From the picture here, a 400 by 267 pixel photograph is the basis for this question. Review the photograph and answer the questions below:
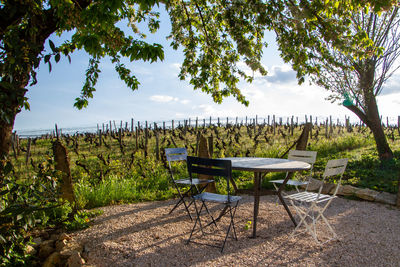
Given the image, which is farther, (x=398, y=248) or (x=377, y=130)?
(x=377, y=130)

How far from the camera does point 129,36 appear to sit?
3.94 meters

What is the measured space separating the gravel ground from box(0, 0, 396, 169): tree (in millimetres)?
1579

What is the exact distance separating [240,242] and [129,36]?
9.42ft

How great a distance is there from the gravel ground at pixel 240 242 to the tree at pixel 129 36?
158cm

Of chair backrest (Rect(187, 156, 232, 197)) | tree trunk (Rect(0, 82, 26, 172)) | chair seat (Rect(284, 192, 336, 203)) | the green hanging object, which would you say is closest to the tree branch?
the green hanging object

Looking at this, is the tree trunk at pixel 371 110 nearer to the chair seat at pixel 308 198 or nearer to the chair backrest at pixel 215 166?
the chair seat at pixel 308 198

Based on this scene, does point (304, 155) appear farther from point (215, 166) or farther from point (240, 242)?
point (215, 166)

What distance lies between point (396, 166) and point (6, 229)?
8.46 m

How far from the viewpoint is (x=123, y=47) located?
12.1 feet

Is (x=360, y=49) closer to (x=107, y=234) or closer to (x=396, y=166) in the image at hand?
(x=396, y=166)

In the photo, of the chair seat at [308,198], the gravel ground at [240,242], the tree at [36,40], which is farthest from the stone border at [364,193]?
the tree at [36,40]

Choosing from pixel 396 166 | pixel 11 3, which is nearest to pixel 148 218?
pixel 11 3

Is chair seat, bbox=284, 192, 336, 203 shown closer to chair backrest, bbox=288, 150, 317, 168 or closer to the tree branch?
chair backrest, bbox=288, 150, 317, 168

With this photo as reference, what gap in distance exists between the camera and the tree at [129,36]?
93.3 inches
